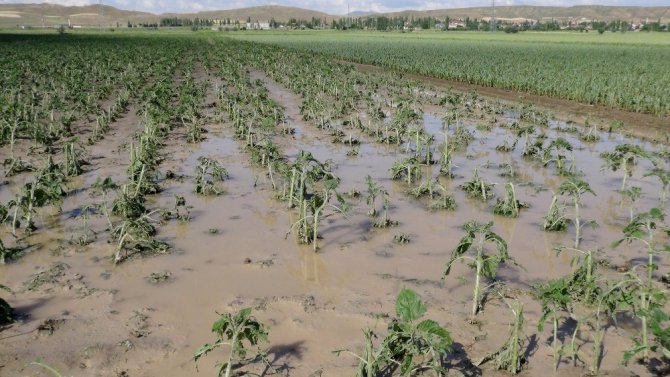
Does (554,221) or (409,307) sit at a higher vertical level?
(409,307)

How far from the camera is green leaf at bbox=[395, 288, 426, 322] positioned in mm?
3967

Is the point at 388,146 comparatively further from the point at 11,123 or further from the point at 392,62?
the point at 392,62

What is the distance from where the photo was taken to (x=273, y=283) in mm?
5922

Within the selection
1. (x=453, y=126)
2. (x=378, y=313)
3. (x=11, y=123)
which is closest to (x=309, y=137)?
(x=453, y=126)

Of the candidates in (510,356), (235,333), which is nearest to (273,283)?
(235,333)

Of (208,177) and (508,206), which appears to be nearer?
(508,206)

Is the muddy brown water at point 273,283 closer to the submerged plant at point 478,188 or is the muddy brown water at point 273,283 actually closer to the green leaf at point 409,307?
the submerged plant at point 478,188

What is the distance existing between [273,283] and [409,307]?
2302 mm

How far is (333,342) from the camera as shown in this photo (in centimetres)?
482

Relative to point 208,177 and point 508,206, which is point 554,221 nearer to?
point 508,206

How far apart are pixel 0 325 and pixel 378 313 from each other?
3.57 metres

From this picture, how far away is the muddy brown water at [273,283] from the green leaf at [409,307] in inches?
31.8

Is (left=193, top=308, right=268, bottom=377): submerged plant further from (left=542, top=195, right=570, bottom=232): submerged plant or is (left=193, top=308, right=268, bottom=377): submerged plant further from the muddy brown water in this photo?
(left=542, top=195, right=570, bottom=232): submerged plant

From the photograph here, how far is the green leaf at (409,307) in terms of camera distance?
3.97 meters
